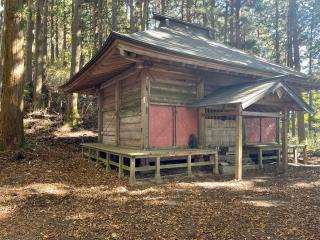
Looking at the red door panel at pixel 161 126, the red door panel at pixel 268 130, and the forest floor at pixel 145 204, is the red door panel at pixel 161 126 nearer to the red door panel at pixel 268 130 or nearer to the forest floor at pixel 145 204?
the forest floor at pixel 145 204

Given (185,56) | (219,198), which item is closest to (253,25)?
(185,56)

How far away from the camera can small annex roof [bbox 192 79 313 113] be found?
9102mm

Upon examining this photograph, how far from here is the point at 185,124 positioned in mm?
11312

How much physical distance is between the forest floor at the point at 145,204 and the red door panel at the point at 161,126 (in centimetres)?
171

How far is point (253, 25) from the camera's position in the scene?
104 feet

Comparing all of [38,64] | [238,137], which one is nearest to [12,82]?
[38,64]

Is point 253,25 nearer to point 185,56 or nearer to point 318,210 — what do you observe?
point 185,56

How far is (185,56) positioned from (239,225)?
5.89 m

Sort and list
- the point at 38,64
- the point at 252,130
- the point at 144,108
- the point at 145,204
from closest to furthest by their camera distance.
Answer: the point at 145,204 < the point at 144,108 < the point at 252,130 < the point at 38,64

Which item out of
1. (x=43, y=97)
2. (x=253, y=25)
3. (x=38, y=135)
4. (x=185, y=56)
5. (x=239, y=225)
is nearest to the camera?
(x=239, y=225)

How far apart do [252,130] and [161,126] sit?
5.20m

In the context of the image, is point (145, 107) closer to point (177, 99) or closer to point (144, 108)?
point (144, 108)

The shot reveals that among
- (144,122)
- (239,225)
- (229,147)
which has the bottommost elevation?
(239,225)

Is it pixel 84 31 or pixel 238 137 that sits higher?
pixel 84 31
